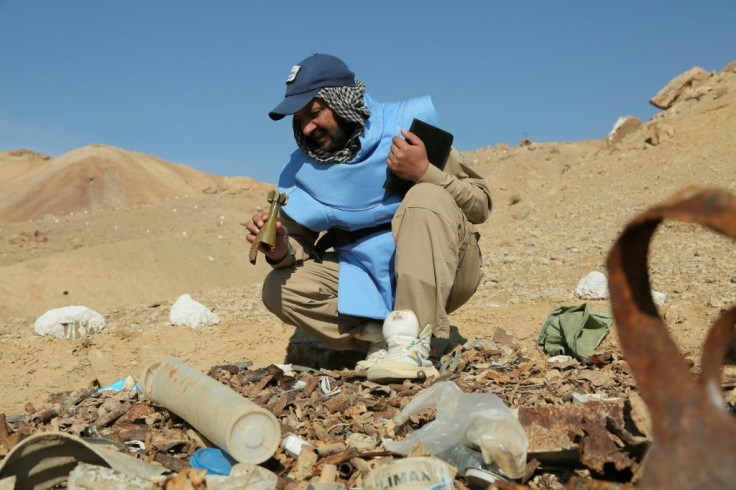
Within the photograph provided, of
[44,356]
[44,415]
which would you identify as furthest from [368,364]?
[44,356]

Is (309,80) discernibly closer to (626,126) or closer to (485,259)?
(485,259)

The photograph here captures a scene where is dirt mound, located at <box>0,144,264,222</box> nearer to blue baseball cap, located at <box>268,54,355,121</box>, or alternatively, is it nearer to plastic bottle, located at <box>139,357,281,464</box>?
blue baseball cap, located at <box>268,54,355,121</box>

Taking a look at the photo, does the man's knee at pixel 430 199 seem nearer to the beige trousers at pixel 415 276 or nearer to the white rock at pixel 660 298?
the beige trousers at pixel 415 276

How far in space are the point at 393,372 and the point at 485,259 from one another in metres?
5.28

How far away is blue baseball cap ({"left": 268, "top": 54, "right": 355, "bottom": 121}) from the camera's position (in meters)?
3.77

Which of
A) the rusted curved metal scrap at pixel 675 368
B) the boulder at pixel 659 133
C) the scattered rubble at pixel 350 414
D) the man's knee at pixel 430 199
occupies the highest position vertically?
the boulder at pixel 659 133

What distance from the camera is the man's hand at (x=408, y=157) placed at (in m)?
3.68

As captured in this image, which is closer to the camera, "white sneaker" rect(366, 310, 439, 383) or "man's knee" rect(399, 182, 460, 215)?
"white sneaker" rect(366, 310, 439, 383)

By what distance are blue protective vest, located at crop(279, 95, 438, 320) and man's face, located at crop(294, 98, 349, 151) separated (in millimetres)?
104

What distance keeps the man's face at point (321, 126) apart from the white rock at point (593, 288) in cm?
264

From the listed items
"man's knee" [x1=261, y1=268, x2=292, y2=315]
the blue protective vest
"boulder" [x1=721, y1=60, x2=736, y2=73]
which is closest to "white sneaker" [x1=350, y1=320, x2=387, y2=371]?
the blue protective vest

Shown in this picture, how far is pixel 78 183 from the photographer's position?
2873cm

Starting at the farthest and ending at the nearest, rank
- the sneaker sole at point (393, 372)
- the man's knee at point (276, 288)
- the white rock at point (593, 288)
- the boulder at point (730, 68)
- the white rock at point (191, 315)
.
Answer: the boulder at point (730, 68)
the white rock at point (191, 315)
the white rock at point (593, 288)
the man's knee at point (276, 288)
the sneaker sole at point (393, 372)

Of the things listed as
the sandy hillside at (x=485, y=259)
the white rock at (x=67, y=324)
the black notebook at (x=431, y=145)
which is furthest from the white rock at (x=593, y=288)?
the white rock at (x=67, y=324)
